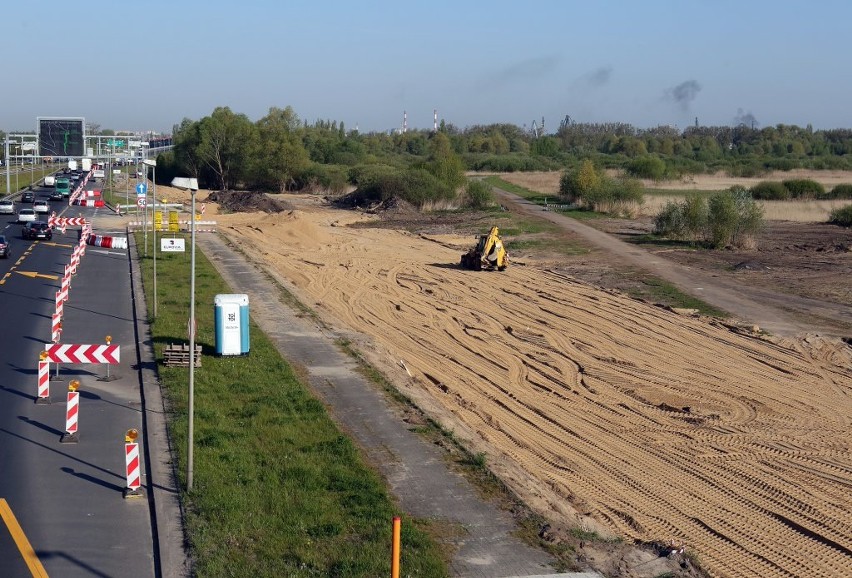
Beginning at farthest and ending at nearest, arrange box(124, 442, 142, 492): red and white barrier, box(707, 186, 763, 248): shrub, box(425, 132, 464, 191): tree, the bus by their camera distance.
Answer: the bus → box(425, 132, 464, 191): tree → box(707, 186, 763, 248): shrub → box(124, 442, 142, 492): red and white barrier

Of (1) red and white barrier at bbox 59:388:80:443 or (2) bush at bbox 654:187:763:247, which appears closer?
(1) red and white barrier at bbox 59:388:80:443

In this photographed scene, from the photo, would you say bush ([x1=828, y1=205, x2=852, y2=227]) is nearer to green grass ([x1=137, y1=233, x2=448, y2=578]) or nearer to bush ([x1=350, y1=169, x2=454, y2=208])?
bush ([x1=350, y1=169, x2=454, y2=208])

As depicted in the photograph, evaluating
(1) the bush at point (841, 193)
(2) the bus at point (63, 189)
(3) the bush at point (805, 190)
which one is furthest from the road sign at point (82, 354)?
(3) the bush at point (805, 190)

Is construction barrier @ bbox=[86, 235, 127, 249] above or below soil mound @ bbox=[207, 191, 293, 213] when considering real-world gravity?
below

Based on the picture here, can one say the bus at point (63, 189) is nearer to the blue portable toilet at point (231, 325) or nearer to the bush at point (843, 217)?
the bush at point (843, 217)

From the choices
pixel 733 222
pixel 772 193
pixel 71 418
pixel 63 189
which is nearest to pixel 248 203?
pixel 63 189

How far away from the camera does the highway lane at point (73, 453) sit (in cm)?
1156

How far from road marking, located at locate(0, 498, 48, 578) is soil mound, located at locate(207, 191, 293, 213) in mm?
59973

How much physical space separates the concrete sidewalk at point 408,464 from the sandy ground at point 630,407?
92cm

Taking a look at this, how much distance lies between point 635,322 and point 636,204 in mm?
41694

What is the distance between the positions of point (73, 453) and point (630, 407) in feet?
35.8

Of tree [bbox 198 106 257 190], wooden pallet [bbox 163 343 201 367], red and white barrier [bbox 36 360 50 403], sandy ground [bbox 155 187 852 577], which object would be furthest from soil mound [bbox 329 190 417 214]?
red and white barrier [bbox 36 360 50 403]

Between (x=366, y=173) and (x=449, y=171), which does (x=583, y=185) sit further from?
(x=366, y=173)

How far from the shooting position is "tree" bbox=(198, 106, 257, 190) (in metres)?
97.9
